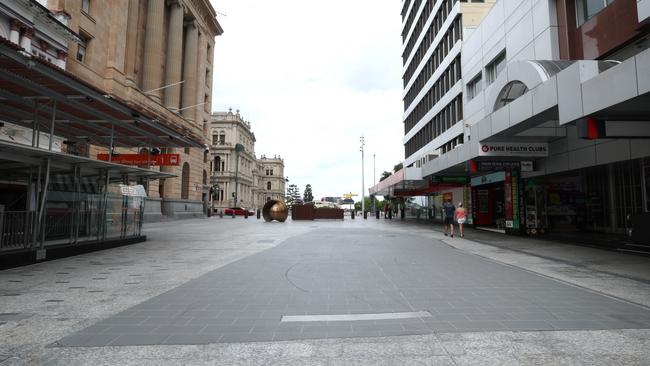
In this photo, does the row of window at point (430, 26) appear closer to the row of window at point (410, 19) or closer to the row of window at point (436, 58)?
the row of window at point (436, 58)

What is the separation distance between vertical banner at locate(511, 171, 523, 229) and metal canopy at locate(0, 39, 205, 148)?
15.7 meters

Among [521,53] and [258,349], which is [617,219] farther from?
[258,349]

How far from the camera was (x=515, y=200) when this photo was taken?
746 inches

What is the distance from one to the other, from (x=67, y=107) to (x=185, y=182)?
108 feet

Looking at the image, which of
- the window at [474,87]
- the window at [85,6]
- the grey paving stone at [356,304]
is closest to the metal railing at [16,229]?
the grey paving stone at [356,304]

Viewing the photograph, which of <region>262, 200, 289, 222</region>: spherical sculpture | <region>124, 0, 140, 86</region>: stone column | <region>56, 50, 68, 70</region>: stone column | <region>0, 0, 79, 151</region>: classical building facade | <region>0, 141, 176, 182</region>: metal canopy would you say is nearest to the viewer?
<region>0, 141, 176, 182</region>: metal canopy

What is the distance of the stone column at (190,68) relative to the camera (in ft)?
148

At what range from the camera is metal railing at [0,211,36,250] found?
8.60 meters

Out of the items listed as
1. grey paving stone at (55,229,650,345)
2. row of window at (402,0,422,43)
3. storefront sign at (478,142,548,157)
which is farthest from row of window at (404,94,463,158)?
grey paving stone at (55,229,650,345)

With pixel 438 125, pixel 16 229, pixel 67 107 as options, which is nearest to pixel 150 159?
pixel 67 107

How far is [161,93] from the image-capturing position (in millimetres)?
40938

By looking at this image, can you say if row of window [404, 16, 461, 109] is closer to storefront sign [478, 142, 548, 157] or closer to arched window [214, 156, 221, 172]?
storefront sign [478, 142, 548, 157]

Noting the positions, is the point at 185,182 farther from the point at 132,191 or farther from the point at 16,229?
the point at 16,229

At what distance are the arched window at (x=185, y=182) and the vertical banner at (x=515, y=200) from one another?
3550 centimetres
